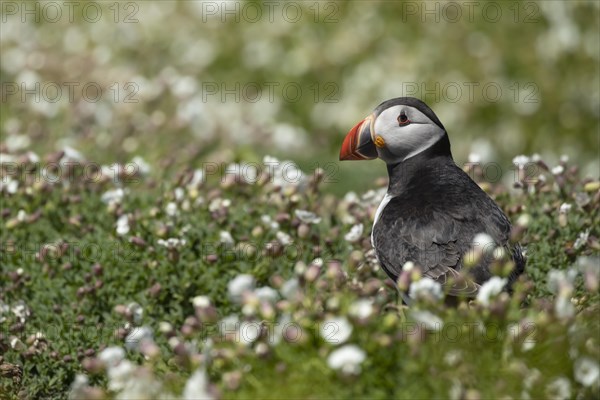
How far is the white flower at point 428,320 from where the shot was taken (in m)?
3.49

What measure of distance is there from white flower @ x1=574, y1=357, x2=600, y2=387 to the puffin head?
1686 millimetres

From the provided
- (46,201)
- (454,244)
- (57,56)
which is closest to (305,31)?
(57,56)

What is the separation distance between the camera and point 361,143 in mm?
4805

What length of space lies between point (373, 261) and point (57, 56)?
24.1ft

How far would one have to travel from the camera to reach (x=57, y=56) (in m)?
11.3

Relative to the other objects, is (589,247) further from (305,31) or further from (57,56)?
(57,56)

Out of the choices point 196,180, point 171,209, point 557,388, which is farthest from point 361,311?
point 196,180

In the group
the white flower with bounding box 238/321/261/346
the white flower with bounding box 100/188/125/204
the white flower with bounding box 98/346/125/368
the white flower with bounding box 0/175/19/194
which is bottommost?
the white flower with bounding box 0/175/19/194

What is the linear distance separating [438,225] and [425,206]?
0.17 m

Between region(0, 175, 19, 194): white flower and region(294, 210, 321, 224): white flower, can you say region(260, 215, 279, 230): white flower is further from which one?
region(0, 175, 19, 194): white flower

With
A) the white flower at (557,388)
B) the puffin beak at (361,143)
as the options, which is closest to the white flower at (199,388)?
the white flower at (557,388)

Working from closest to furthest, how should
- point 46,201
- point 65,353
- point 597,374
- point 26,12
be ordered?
1. point 597,374
2. point 65,353
3. point 46,201
4. point 26,12

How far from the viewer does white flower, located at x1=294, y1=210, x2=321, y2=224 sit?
5.44 m

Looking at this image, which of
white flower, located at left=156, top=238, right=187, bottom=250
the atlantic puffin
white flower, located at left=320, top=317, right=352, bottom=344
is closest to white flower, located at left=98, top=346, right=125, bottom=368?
white flower, located at left=320, top=317, right=352, bottom=344
